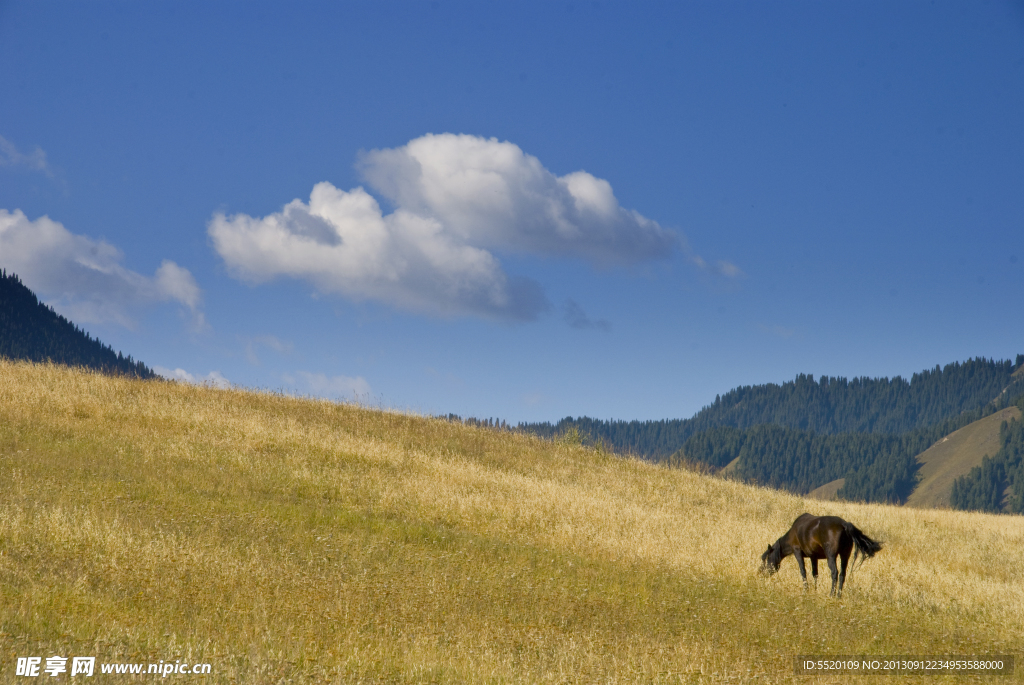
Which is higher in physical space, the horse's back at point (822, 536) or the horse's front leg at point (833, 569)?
the horse's back at point (822, 536)

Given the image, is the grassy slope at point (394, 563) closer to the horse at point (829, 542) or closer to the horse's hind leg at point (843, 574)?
the horse's hind leg at point (843, 574)

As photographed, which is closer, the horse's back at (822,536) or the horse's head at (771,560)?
the horse's back at (822,536)

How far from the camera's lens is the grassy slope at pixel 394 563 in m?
8.51

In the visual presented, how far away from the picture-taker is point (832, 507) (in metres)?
29.0

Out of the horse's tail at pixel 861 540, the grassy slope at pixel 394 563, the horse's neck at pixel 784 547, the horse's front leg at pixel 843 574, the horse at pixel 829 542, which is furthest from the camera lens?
the horse's neck at pixel 784 547

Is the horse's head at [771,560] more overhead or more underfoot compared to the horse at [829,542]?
more underfoot

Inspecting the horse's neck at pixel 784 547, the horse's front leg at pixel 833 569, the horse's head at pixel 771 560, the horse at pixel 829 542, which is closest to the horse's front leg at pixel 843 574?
the horse at pixel 829 542

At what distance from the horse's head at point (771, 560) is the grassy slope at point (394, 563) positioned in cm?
37

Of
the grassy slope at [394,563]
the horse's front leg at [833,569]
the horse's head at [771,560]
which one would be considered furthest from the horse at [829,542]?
the grassy slope at [394,563]

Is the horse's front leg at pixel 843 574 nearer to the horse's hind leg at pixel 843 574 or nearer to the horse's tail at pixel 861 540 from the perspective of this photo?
the horse's hind leg at pixel 843 574

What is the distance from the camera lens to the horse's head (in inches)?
598

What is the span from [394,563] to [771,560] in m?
8.45

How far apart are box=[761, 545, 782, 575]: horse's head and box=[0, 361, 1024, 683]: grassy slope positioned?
0.37 meters

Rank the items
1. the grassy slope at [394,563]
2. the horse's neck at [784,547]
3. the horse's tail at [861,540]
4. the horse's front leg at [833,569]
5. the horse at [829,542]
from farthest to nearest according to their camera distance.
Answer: the horse's neck at [784,547], the horse's tail at [861,540], the horse at [829,542], the horse's front leg at [833,569], the grassy slope at [394,563]
